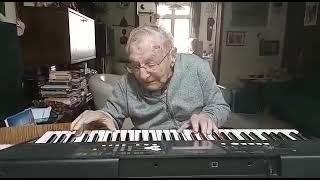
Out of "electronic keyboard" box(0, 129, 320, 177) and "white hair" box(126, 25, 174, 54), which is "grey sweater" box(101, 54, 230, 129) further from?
"electronic keyboard" box(0, 129, 320, 177)

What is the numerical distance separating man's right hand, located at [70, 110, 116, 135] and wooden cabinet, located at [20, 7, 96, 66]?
2.55 ft

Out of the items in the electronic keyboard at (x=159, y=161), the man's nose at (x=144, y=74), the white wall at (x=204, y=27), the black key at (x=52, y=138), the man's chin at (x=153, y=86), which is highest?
the white wall at (x=204, y=27)

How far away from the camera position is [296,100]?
63.6 inches

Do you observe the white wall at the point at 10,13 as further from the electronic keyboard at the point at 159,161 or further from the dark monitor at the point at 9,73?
the electronic keyboard at the point at 159,161

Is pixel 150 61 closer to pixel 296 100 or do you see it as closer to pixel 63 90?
pixel 63 90

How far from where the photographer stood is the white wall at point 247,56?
58.3 inches

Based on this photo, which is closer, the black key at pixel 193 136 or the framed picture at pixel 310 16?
the black key at pixel 193 136

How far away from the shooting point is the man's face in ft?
2.53

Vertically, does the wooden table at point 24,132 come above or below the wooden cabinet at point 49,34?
below

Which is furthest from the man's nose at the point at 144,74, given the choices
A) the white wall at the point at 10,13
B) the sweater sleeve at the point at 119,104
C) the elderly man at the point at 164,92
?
the white wall at the point at 10,13

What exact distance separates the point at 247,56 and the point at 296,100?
364 mm

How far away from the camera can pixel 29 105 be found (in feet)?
4.60

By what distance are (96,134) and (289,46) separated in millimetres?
1211

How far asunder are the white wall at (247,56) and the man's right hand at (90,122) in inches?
36.8
